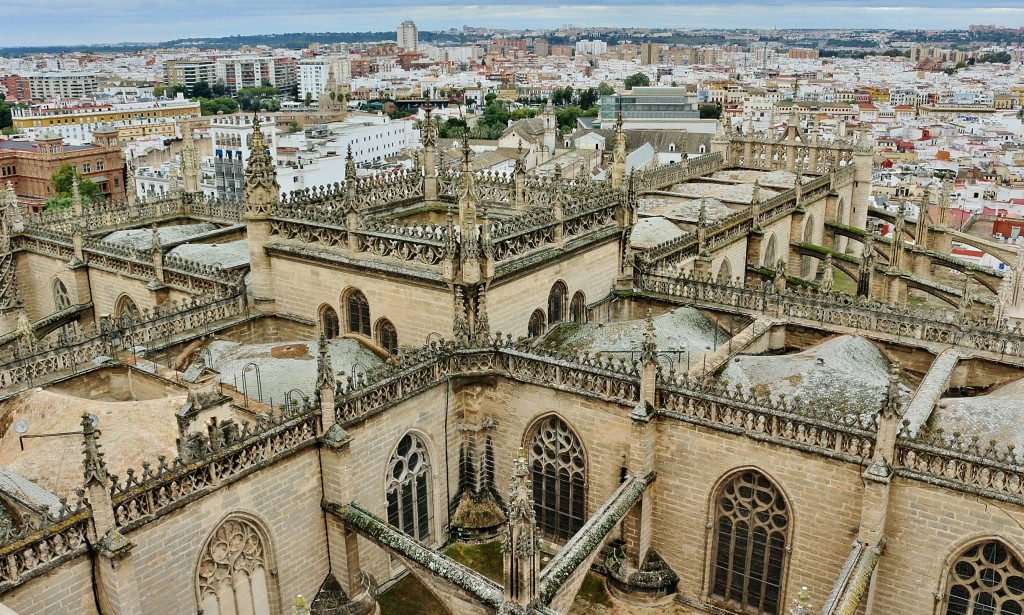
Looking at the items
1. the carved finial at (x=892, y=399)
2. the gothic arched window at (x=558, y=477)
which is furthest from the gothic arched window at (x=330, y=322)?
the carved finial at (x=892, y=399)

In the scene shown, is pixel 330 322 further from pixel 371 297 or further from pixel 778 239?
pixel 778 239

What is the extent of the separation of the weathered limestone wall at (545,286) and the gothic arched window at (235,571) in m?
9.07

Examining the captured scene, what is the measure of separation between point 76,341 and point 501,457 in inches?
510

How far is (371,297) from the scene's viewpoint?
2744cm

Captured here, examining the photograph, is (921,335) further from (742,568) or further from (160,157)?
(160,157)

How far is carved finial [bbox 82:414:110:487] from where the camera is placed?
16.1m

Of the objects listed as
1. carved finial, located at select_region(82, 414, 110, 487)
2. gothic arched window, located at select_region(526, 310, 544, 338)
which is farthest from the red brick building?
carved finial, located at select_region(82, 414, 110, 487)

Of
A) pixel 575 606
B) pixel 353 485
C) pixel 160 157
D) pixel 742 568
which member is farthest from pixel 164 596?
pixel 160 157

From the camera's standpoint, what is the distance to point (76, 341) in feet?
85.7

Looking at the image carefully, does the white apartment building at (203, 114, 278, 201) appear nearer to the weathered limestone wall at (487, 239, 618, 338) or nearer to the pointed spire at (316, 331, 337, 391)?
the weathered limestone wall at (487, 239, 618, 338)

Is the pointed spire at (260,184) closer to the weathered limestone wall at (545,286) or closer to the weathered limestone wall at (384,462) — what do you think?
the weathered limestone wall at (545,286)

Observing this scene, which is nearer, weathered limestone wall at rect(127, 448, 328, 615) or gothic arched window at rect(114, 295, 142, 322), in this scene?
weathered limestone wall at rect(127, 448, 328, 615)

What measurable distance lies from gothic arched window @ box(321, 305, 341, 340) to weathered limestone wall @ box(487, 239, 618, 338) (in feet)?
19.6

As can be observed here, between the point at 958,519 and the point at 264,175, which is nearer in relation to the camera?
the point at 958,519
